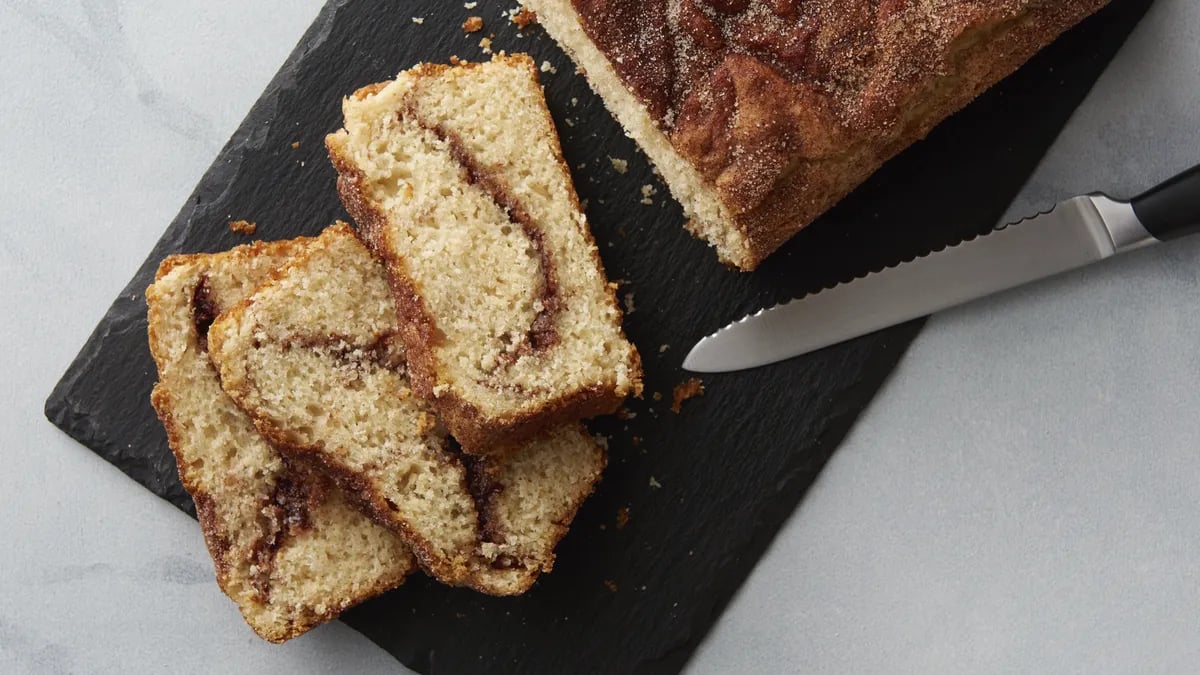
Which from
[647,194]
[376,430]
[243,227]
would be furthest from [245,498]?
[647,194]

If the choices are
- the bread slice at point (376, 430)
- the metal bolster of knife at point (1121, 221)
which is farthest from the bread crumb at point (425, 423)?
the metal bolster of knife at point (1121, 221)

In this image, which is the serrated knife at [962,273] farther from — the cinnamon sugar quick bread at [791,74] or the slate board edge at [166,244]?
the slate board edge at [166,244]

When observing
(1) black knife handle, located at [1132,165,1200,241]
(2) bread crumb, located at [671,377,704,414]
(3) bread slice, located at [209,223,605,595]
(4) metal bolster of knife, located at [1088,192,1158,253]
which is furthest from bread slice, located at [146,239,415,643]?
(1) black knife handle, located at [1132,165,1200,241]

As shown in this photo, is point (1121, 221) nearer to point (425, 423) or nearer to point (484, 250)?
point (484, 250)

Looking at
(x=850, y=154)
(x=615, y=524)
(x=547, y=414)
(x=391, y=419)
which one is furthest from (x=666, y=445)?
(x=850, y=154)

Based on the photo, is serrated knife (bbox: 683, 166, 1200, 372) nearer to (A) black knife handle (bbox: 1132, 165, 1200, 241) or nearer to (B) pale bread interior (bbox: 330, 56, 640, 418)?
(A) black knife handle (bbox: 1132, 165, 1200, 241)
